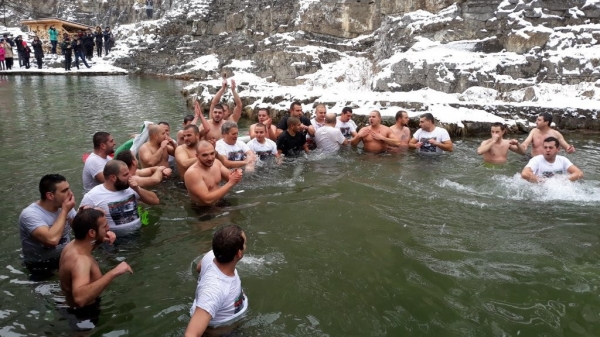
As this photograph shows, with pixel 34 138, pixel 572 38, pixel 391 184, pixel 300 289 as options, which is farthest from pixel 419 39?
pixel 300 289

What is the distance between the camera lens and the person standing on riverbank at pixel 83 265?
11.2 feet

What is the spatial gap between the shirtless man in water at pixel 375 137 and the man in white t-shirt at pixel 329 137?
1.21 ft

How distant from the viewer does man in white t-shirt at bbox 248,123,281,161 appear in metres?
7.80

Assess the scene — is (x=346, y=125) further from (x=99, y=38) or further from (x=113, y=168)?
(x=99, y=38)

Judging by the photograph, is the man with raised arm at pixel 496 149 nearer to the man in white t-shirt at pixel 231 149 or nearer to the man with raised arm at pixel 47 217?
the man in white t-shirt at pixel 231 149

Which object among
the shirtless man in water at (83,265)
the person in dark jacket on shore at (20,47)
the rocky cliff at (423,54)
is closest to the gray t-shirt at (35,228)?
the shirtless man in water at (83,265)

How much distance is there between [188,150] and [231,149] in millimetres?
721

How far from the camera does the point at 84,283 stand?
11.3 feet

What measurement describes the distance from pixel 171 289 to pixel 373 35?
20.9 metres

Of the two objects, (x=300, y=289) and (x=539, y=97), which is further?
(x=539, y=97)

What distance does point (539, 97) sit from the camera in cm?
1254

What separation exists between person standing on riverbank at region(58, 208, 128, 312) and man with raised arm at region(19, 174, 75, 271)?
1.94 feet

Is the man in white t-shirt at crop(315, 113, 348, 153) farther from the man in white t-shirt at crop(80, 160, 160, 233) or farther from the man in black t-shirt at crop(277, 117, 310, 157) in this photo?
the man in white t-shirt at crop(80, 160, 160, 233)

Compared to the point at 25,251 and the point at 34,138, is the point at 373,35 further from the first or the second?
the point at 25,251
